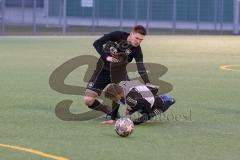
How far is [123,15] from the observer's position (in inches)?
2000

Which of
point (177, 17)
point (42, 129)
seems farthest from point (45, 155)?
point (177, 17)

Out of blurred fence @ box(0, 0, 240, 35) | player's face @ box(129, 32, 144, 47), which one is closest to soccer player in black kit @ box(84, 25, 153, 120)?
player's face @ box(129, 32, 144, 47)

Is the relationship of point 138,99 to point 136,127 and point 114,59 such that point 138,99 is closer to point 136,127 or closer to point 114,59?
point 136,127

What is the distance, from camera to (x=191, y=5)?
5325 centimetres

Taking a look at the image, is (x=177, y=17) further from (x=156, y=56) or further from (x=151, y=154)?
(x=151, y=154)

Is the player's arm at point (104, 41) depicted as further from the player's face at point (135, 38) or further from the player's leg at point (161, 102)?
the player's leg at point (161, 102)

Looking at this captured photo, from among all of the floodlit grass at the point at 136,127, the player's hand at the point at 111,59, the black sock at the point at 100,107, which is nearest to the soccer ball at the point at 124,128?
the floodlit grass at the point at 136,127

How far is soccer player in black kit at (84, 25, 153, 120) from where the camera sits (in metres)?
11.0

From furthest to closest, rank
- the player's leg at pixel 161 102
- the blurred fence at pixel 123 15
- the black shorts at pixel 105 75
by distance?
the blurred fence at pixel 123 15 → the black shorts at pixel 105 75 → the player's leg at pixel 161 102

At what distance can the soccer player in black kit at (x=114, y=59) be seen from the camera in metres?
11.0

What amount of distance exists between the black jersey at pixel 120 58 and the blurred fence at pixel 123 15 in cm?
3566

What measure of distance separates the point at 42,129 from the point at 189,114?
2878 mm

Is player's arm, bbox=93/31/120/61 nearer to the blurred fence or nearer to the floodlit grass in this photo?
the floodlit grass

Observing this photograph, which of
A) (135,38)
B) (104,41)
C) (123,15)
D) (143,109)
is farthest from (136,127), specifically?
(123,15)
